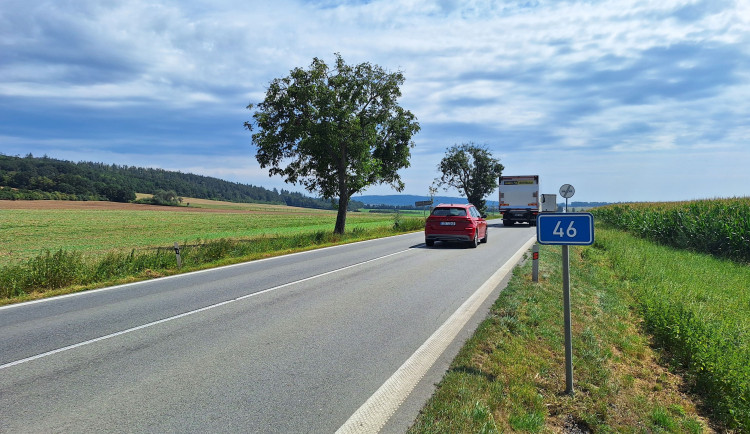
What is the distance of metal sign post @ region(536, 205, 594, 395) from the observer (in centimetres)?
401

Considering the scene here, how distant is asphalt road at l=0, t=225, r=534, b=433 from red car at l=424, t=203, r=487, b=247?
728 centimetres

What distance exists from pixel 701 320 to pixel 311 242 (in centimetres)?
1592

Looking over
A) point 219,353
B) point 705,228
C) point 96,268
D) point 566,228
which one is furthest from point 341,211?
point 566,228

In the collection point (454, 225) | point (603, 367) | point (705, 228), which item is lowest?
point (603, 367)

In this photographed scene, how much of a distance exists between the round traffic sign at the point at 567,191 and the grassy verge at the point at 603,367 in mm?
13532

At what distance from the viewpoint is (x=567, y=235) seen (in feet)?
13.5

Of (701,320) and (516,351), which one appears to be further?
(701,320)

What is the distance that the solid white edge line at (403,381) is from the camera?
3377 mm

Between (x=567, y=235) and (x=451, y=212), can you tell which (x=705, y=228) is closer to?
(x=451, y=212)

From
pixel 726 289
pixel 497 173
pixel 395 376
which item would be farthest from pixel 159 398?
pixel 497 173

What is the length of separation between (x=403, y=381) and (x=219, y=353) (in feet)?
7.46

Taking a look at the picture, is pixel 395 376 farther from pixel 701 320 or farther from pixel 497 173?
pixel 497 173

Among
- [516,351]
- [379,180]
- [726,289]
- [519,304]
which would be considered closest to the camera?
[516,351]

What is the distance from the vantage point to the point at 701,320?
6.12 meters
